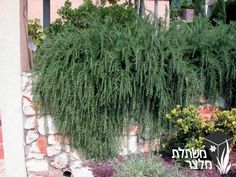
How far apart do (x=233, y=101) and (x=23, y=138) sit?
2758 millimetres

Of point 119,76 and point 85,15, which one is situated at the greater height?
point 85,15

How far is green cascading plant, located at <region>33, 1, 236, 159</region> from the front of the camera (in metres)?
4.27

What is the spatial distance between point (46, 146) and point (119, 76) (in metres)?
1.32

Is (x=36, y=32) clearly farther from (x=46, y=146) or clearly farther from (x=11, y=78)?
(x=46, y=146)

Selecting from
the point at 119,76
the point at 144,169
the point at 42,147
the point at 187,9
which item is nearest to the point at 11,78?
the point at 42,147

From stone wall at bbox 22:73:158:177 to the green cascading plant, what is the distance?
0.13 meters

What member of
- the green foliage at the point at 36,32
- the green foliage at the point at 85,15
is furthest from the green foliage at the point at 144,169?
the green foliage at the point at 36,32

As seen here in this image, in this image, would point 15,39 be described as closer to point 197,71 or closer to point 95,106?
point 95,106

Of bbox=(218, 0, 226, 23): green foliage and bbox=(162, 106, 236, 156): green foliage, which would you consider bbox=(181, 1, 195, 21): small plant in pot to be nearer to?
bbox=(218, 0, 226, 23): green foliage

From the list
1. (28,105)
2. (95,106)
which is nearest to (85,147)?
(95,106)

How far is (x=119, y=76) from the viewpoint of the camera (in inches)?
168

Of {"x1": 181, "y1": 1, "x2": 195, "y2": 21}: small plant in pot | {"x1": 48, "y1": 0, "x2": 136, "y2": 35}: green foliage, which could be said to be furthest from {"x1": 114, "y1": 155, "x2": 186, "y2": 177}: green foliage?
{"x1": 181, "y1": 1, "x2": 195, "y2": 21}: small plant in pot

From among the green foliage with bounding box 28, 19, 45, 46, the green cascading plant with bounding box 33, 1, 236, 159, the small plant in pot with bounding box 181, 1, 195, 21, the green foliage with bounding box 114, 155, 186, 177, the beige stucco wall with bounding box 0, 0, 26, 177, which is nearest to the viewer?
the green foliage with bounding box 114, 155, 186, 177

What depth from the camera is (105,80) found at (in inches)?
166
